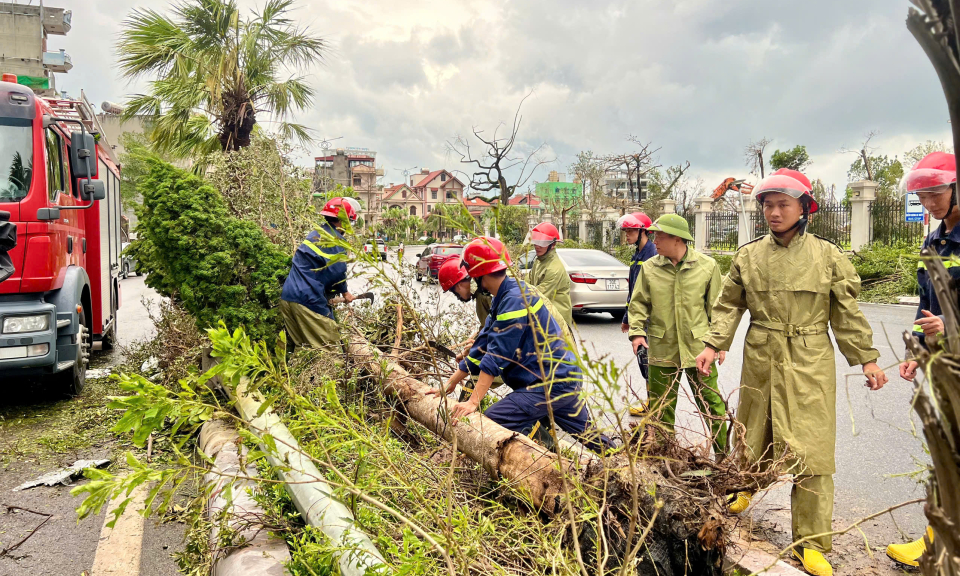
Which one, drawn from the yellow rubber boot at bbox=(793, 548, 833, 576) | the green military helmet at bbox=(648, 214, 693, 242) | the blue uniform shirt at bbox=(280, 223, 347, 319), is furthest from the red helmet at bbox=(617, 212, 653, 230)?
the yellow rubber boot at bbox=(793, 548, 833, 576)

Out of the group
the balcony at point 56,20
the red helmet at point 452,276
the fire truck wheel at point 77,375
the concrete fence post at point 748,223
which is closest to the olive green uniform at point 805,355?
the red helmet at point 452,276

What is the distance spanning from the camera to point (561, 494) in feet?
8.66

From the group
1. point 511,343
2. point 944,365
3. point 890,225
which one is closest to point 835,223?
point 890,225

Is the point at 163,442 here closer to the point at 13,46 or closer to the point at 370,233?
the point at 370,233

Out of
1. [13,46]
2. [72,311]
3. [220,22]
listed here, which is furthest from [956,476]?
[13,46]

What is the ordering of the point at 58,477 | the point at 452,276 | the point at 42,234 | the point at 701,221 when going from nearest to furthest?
1. the point at 452,276
2. the point at 58,477
3. the point at 42,234
4. the point at 701,221

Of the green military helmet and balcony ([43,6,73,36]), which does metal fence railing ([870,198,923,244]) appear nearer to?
the green military helmet

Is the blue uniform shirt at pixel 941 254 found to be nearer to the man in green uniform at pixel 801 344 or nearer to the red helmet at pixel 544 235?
the man in green uniform at pixel 801 344

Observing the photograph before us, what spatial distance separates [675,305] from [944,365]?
12.7 ft

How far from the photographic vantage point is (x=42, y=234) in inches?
242

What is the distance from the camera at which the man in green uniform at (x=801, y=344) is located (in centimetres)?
333

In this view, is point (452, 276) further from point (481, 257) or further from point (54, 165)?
point (54, 165)

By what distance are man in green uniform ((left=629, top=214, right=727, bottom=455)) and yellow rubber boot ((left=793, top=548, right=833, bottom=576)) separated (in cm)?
139

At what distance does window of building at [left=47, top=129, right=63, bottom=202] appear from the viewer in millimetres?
6457
